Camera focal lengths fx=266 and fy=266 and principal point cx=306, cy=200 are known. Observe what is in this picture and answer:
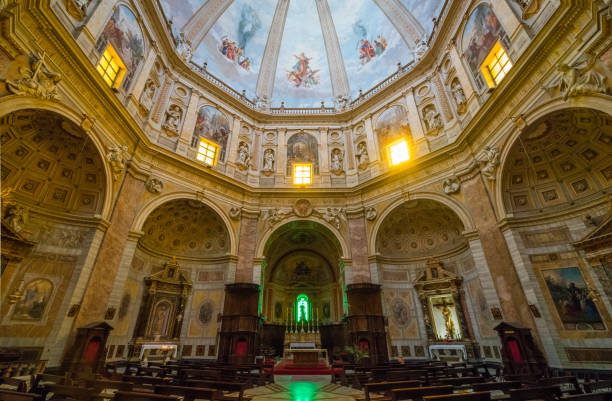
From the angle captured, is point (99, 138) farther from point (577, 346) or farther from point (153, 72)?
point (577, 346)

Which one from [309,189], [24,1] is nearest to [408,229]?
[309,189]

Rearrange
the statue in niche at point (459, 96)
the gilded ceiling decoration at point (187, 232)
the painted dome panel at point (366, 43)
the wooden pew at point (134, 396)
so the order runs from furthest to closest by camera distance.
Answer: the painted dome panel at point (366, 43)
the gilded ceiling decoration at point (187, 232)
the statue in niche at point (459, 96)
the wooden pew at point (134, 396)

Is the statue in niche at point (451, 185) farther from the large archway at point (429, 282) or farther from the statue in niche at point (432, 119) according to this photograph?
the statue in niche at point (432, 119)

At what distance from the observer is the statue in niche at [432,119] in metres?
15.7

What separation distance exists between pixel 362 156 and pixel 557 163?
10.3m

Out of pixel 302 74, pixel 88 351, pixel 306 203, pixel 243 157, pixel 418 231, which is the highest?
pixel 302 74

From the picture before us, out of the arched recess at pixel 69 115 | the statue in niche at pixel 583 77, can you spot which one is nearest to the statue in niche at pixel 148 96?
the arched recess at pixel 69 115

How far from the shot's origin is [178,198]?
14.7 m

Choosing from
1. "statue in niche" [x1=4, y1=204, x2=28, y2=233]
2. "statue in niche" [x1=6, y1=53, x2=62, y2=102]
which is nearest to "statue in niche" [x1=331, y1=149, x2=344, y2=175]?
"statue in niche" [x1=6, y1=53, x2=62, y2=102]

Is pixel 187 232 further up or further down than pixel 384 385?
further up

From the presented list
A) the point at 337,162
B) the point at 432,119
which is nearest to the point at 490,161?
the point at 432,119

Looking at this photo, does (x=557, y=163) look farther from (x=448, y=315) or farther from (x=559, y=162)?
(x=448, y=315)

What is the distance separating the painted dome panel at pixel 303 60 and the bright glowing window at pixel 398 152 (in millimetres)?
9445

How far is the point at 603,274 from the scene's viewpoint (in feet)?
31.2
